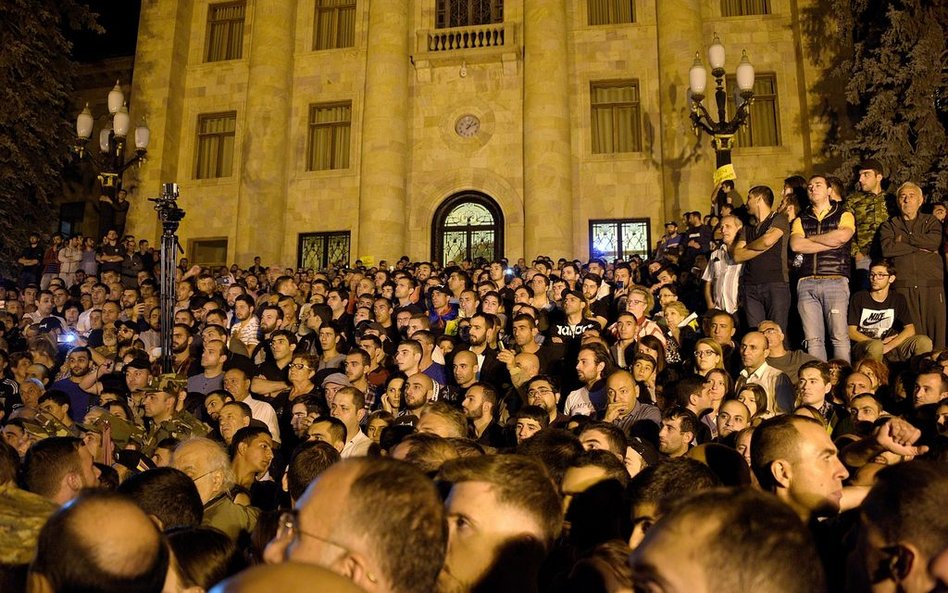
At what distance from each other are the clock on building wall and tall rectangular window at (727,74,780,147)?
740cm

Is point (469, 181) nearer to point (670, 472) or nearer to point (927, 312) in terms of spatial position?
point (927, 312)

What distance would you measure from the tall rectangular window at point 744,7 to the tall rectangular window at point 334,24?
1165 centimetres

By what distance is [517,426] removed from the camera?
5879 mm

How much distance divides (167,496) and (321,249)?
19703 mm

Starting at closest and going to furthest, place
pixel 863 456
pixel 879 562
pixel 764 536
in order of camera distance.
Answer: pixel 764 536 < pixel 879 562 < pixel 863 456

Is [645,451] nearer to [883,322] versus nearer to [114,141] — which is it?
[883,322]

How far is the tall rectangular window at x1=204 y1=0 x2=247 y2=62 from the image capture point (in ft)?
82.3

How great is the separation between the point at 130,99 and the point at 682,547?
88.4 ft

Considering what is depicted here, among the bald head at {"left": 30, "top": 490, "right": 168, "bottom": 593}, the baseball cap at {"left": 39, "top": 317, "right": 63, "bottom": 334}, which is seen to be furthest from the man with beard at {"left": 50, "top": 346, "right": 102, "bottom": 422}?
the bald head at {"left": 30, "top": 490, "right": 168, "bottom": 593}

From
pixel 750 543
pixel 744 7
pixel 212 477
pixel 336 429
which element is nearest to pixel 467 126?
pixel 744 7

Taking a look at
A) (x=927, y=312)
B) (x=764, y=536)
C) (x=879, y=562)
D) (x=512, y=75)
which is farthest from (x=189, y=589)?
(x=512, y=75)

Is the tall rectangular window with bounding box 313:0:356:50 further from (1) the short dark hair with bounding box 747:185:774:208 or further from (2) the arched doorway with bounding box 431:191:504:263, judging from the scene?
(1) the short dark hair with bounding box 747:185:774:208

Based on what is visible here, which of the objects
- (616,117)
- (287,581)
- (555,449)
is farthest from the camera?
(616,117)

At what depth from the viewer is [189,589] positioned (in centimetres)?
261
